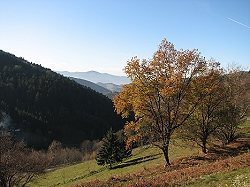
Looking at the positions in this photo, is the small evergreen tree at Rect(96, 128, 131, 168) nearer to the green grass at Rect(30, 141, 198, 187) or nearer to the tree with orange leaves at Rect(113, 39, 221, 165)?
the green grass at Rect(30, 141, 198, 187)

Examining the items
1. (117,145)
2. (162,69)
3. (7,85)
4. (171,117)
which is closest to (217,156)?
(171,117)

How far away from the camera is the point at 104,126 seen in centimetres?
19012

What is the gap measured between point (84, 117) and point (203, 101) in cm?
18062

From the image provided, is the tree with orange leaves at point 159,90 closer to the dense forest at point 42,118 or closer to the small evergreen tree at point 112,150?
the small evergreen tree at point 112,150

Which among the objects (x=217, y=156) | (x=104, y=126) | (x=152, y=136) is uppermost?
(x=152, y=136)

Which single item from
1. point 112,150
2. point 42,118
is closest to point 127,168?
point 112,150

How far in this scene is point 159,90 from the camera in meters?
22.6

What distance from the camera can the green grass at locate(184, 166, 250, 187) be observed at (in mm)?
Answer: 12594

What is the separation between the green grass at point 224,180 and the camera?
12.6 meters

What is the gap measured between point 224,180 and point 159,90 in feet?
35.8

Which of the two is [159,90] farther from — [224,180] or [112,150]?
[112,150]

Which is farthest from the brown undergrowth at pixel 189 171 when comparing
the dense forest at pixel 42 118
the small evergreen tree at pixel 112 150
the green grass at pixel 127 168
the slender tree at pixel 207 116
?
the dense forest at pixel 42 118

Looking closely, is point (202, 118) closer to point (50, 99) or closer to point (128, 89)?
point (128, 89)

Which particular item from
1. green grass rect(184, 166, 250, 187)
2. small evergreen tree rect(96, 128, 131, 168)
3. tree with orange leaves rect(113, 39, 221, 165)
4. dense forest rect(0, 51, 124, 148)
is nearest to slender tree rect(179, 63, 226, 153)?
tree with orange leaves rect(113, 39, 221, 165)
